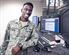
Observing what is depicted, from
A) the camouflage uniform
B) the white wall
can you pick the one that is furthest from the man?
the white wall

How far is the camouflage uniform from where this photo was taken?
1.43 m

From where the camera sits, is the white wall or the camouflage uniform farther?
the white wall

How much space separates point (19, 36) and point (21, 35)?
2 centimetres

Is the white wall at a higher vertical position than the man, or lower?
higher

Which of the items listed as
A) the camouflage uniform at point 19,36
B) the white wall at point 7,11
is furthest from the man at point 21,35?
the white wall at point 7,11

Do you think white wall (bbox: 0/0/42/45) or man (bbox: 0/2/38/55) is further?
white wall (bbox: 0/0/42/45)

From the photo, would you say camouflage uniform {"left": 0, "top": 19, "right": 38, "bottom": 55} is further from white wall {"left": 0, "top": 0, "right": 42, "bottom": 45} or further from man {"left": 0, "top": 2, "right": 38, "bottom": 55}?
white wall {"left": 0, "top": 0, "right": 42, "bottom": 45}

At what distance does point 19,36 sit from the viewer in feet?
4.75

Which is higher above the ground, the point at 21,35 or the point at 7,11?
the point at 7,11

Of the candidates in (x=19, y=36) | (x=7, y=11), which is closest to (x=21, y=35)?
(x=19, y=36)

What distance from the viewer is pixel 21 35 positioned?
4.76 feet

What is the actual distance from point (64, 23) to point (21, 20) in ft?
1.58

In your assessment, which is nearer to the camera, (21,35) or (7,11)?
(21,35)

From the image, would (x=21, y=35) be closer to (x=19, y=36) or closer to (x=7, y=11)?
(x=19, y=36)
